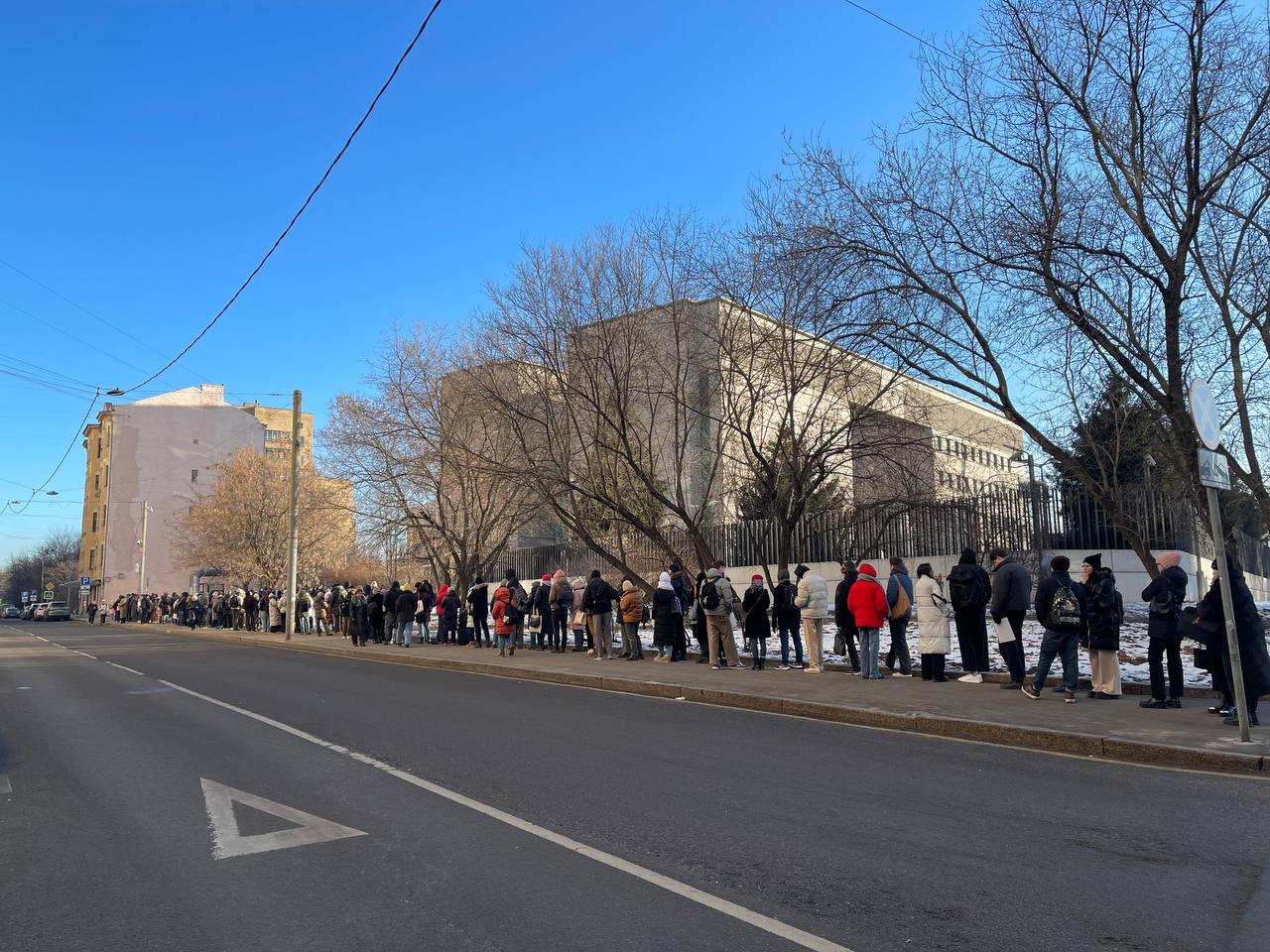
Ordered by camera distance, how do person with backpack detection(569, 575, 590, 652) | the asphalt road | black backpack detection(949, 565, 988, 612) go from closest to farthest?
the asphalt road
black backpack detection(949, 565, 988, 612)
person with backpack detection(569, 575, 590, 652)

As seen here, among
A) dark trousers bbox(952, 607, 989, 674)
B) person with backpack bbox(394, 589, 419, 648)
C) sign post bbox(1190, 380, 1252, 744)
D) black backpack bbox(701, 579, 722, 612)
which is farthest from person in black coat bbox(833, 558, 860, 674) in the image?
person with backpack bbox(394, 589, 419, 648)

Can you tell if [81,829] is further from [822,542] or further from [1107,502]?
A: [822,542]

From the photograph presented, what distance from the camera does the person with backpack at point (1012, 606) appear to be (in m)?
11.9

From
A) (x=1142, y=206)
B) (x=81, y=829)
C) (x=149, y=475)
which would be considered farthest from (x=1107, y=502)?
(x=149, y=475)

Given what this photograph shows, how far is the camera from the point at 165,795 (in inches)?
270

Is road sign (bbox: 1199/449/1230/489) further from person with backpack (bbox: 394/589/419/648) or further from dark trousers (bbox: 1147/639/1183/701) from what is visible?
person with backpack (bbox: 394/589/419/648)

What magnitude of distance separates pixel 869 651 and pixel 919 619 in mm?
929

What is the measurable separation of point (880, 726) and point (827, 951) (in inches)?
265

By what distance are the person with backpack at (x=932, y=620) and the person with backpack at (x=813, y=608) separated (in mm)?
1979

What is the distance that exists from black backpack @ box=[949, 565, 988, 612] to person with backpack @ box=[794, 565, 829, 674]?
8.56ft

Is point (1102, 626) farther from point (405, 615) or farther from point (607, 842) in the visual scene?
point (405, 615)

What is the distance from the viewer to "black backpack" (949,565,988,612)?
40.8ft

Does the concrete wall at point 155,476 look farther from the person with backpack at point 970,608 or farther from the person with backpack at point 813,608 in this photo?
the person with backpack at point 970,608

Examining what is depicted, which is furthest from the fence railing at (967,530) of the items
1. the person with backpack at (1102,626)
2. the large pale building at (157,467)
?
the large pale building at (157,467)
